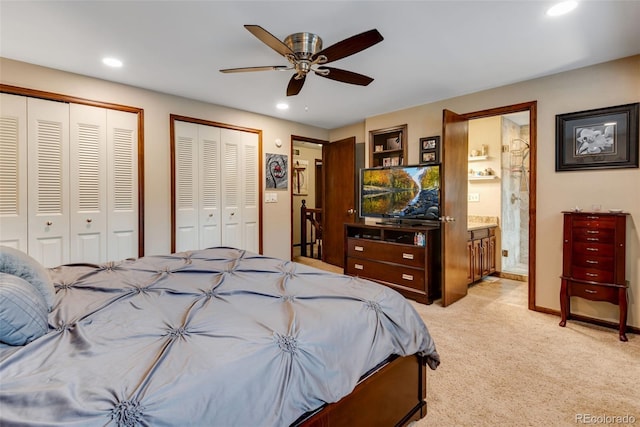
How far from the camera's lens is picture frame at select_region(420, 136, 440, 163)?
3936 mm

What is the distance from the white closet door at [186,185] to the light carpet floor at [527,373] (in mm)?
2950

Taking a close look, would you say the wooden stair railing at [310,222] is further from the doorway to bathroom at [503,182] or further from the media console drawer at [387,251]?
the doorway to bathroom at [503,182]

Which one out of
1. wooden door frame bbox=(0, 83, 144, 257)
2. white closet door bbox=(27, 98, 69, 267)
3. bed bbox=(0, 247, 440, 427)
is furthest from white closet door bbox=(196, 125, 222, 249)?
bed bbox=(0, 247, 440, 427)

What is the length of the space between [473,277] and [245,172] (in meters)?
3.56

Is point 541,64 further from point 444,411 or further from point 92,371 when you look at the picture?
point 92,371

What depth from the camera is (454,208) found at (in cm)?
352

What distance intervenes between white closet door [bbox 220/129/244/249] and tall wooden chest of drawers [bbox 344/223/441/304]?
1.57m

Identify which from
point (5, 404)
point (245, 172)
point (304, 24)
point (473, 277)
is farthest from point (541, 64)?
point (5, 404)

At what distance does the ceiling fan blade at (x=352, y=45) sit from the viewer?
187 cm

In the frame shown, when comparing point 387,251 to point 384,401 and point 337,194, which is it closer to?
point 337,194

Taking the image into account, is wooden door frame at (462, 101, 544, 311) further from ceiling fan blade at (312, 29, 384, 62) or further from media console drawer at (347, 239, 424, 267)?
ceiling fan blade at (312, 29, 384, 62)

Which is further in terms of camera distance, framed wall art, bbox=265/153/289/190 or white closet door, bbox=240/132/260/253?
framed wall art, bbox=265/153/289/190

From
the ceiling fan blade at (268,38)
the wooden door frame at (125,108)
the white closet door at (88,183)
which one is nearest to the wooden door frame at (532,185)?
the ceiling fan blade at (268,38)
